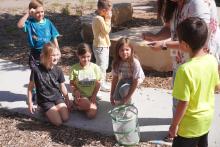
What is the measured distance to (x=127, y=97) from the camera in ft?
15.6

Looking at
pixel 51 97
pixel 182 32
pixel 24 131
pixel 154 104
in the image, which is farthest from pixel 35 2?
pixel 182 32

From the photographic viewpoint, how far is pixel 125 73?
484cm

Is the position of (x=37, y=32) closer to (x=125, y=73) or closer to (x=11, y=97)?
(x=11, y=97)

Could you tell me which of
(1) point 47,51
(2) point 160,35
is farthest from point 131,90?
(1) point 47,51

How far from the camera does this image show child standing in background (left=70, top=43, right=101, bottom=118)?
499 cm

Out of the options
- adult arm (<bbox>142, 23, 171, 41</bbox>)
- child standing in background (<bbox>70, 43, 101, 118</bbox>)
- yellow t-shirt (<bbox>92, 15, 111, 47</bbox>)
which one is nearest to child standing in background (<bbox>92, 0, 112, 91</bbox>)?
yellow t-shirt (<bbox>92, 15, 111, 47</bbox>)

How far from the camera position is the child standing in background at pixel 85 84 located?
4992mm

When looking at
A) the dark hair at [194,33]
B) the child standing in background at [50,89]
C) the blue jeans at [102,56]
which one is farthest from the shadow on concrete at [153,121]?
the dark hair at [194,33]

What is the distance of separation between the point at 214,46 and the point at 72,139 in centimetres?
181

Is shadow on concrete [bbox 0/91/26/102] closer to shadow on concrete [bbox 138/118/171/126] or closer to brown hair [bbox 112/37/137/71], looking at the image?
brown hair [bbox 112/37/137/71]

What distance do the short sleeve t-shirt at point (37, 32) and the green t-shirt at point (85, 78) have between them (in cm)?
54

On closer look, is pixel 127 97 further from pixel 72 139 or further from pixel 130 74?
pixel 72 139

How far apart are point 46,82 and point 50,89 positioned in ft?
0.32

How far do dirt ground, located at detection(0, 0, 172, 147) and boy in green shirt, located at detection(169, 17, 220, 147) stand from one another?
4.34 feet
